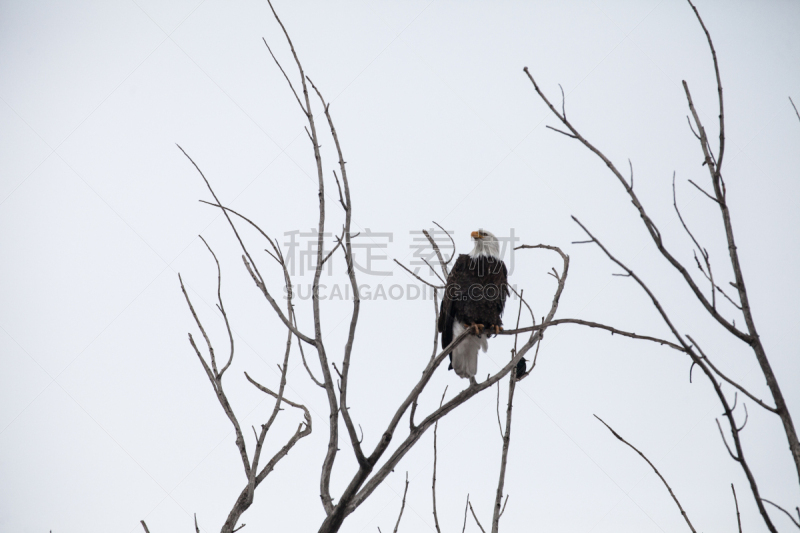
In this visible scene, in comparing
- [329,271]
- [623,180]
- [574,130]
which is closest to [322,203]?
[574,130]

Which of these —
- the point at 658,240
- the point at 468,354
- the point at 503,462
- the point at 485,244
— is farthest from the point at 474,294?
the point at 658,240

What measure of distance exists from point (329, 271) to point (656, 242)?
10.3ft

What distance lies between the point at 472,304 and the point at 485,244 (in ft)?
2.36

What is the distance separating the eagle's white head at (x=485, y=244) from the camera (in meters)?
5.04

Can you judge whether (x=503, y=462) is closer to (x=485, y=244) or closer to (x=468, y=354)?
(x=468, y=354)

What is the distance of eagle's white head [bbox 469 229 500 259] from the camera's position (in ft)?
16.5

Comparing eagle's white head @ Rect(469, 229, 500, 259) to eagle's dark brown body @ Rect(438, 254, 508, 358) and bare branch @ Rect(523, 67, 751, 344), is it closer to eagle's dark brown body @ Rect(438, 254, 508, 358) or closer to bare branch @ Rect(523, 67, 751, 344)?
eagle's dark brown body @ Rect(438, 254, 508, 358)

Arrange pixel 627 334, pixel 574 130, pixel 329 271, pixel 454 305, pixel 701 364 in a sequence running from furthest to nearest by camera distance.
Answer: pixel 454 305 < pixel 329 271 < pixel 627 334 < pixel 574 130 < pixel 701 364

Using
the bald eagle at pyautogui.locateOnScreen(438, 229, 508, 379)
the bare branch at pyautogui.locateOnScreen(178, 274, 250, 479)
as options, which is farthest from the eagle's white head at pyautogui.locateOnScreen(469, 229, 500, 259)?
the bare branch at pyautogui.locateOnScreen(178, 274, 250, 479)

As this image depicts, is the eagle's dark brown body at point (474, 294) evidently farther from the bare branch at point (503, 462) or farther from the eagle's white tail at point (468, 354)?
the bare branch at point (503, 462)

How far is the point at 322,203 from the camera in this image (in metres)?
1.73

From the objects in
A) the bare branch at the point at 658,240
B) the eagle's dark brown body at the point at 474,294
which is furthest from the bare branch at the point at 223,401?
the eagle's dark brown body at the point at 474,294

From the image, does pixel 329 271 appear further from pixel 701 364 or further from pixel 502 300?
pixel 701 364

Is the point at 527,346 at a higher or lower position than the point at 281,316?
higher
